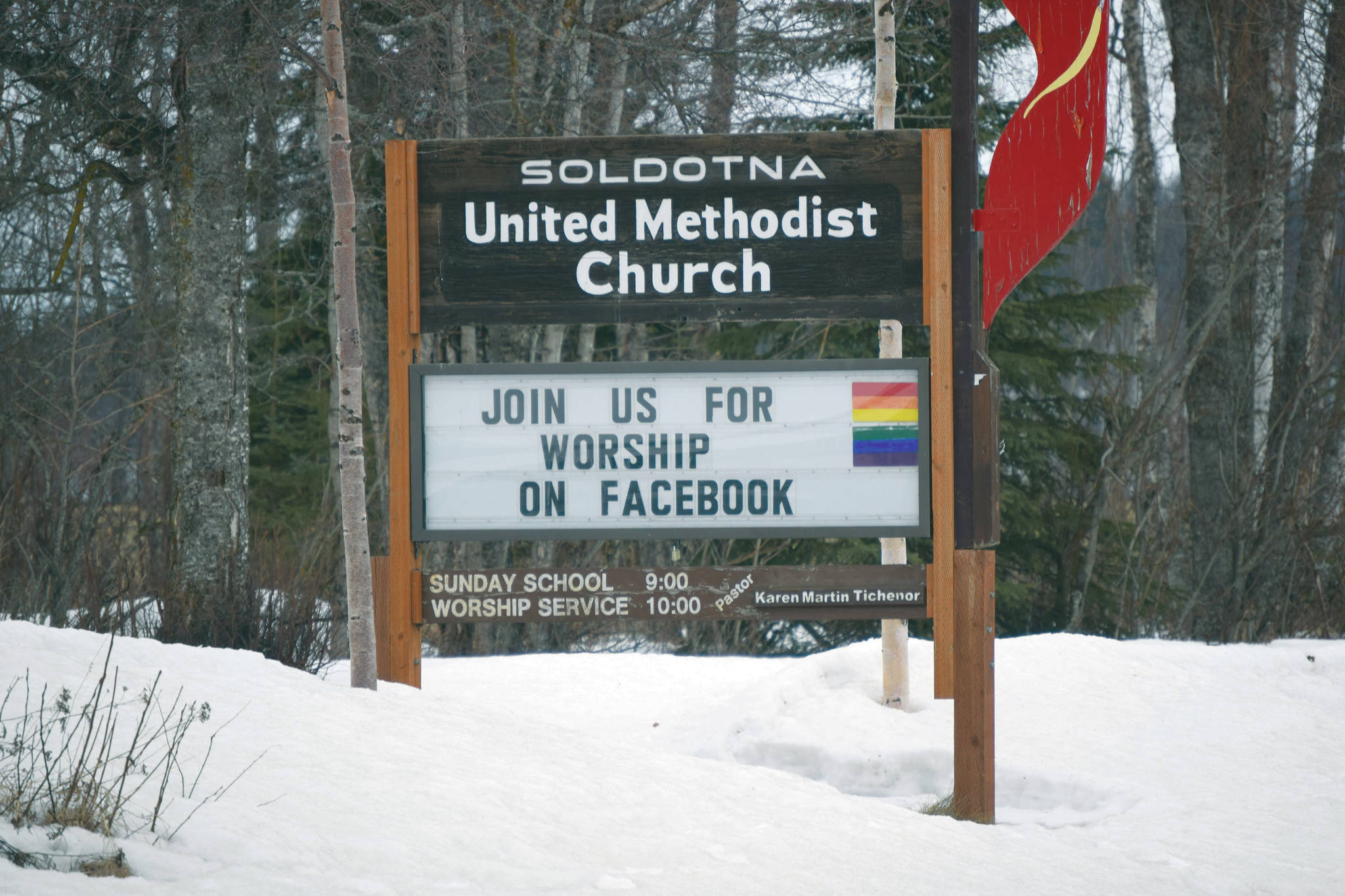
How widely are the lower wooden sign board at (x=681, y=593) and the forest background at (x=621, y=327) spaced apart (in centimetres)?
226

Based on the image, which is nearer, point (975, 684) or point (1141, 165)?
point (975, 684)

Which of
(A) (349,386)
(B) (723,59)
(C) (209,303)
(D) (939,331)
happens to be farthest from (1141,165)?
(A) (349,386)

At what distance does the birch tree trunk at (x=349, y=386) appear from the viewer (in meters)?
6.06

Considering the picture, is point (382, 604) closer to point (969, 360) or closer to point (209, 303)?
point (969, 360)

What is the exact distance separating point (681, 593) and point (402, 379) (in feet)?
5.89

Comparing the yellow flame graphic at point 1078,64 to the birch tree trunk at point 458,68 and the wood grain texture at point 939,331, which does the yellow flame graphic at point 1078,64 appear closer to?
the wood grain texture at point 939,331

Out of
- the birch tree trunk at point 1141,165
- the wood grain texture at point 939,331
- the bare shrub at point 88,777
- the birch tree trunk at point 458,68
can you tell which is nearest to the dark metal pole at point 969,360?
the wood grain texture at point 939,331

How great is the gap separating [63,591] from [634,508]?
4.84 metres

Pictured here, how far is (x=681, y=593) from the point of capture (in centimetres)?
605

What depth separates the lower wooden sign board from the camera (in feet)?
19.7

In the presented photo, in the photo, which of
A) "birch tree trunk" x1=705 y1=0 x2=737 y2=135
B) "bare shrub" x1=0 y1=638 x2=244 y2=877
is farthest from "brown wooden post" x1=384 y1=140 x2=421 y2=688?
"birch tree trunk" x1=705 y1=0 x2=737 y2=135

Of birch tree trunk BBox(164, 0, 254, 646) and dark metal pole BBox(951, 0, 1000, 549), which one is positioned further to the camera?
birch tree trunk BBox(164, 0, 254, 646)

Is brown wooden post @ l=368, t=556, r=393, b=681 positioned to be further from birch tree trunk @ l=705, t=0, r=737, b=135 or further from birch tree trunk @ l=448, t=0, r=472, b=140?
birch tree trunk @ l=705, t=0, r=737, b=135

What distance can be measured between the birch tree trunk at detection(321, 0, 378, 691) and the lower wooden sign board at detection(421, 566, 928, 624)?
39cm
